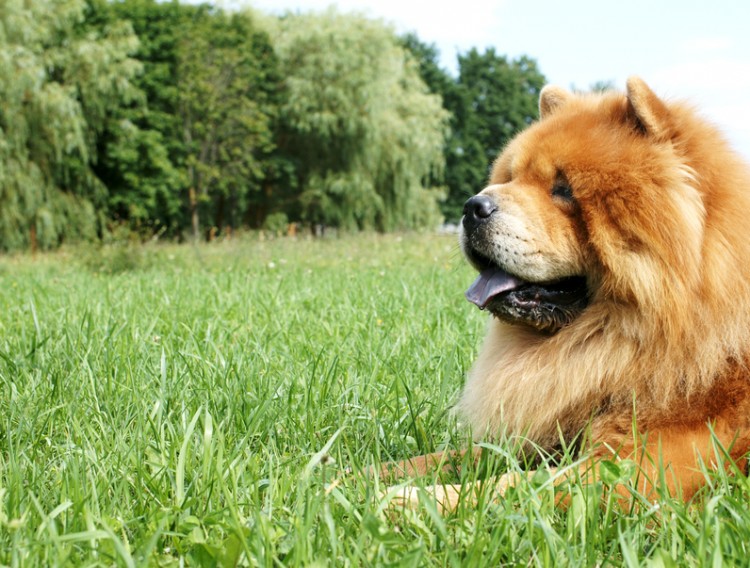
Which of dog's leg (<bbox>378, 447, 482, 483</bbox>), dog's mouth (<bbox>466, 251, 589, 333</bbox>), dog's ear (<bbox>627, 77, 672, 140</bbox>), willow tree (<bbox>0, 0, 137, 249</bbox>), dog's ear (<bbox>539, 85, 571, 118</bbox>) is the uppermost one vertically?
willow tree (<bbox>0, 0, 137, 249</bbox>)

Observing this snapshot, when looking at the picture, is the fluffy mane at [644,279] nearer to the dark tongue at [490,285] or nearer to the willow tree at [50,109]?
the dark tongue at [490,285]

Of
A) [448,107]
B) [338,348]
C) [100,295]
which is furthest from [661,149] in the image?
[448,107]

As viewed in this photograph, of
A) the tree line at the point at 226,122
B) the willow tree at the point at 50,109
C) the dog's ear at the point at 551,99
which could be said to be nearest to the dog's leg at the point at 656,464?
the dog's ear at the point at 551,99

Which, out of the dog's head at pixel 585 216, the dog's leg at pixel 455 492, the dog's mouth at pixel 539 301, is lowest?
the dog's leg at pixel 455 492

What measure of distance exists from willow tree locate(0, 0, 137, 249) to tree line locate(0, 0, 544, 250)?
75 mm

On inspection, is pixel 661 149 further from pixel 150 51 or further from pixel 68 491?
pixel 150 51

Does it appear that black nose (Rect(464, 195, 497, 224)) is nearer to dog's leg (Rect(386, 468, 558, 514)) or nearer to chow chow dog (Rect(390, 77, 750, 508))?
chow chow dog (Rect(390, 77, 750, 508))

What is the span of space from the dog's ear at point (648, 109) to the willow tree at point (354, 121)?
2815 cm

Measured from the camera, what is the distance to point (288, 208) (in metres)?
34.4

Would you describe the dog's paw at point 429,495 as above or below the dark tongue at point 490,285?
below

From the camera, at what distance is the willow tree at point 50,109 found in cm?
2127

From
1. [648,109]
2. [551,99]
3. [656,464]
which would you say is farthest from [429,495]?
[551,99]

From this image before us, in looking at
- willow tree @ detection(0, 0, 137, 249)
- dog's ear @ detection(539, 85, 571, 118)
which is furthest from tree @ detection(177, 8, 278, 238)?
dog's ear @ detection(539, 85, 571, 118)

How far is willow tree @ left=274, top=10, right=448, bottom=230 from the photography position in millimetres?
30344
